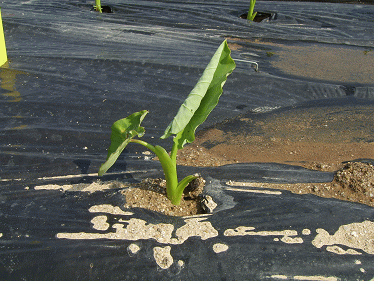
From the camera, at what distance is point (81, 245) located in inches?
53.6

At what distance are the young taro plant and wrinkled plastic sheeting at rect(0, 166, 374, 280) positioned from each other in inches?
10.6

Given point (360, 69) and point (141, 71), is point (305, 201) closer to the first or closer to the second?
point (141, 71)

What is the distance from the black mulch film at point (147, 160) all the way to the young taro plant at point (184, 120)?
0.92 feet

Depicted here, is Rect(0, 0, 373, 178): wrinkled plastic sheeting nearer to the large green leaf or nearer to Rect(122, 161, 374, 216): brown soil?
Rect(122, 161, 374, 216): brown soil

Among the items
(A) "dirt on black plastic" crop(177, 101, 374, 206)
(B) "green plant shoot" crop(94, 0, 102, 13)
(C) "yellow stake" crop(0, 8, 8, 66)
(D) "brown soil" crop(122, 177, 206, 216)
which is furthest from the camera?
(B) "green plant shoot" crop(94, 0, 102, 13)

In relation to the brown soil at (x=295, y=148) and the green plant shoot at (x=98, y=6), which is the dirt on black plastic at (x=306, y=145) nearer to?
the brown soil at (x=295, y=148)

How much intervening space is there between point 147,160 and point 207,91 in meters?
0.63

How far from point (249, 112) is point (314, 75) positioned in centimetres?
97

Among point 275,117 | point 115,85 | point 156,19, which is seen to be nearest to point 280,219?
point 275,117

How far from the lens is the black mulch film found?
1.32 metres

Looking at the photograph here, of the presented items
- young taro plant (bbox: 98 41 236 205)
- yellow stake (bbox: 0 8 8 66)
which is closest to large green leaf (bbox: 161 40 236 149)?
young taro plant (bbox: 98 41 236 205)

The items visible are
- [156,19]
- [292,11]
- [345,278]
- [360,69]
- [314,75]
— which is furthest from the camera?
[292,11]

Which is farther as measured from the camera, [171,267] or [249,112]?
[249,112]

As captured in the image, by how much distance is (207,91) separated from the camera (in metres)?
1.46
